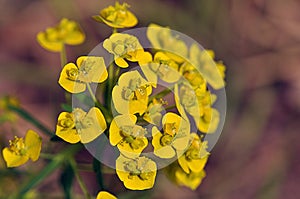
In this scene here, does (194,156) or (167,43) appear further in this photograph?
(167,43)

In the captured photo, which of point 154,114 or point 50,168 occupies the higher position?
point 154,114

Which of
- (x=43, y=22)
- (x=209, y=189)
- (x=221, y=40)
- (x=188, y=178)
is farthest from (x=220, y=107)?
(x=43, y=22)

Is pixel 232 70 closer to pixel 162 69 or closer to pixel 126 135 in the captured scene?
pixel 162 69

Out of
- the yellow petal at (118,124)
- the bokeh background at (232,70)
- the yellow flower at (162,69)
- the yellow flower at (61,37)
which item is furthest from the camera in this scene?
the bokeh background at (232,70)

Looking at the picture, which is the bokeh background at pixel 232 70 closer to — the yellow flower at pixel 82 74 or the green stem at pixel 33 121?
the green stem at pixel 33 121

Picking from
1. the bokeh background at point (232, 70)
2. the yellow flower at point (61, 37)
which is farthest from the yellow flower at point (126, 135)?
the bokeh background at point (232, 70)

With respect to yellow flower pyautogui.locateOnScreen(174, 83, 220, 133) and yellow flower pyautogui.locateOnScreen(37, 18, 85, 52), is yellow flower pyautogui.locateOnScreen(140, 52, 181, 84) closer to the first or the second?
yellow flower pyautogui.locateOnScreen(174, 83, 220, 133)

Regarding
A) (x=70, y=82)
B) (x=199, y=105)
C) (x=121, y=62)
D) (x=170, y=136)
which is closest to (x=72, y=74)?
(x=70, y=82)
